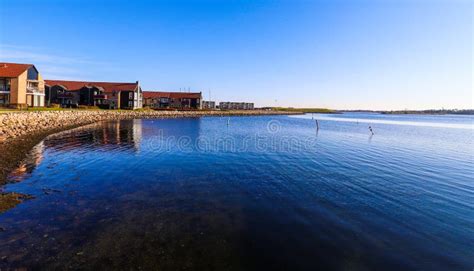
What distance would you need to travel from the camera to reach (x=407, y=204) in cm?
1329

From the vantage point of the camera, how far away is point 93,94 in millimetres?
89688

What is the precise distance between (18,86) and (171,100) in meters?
76.9

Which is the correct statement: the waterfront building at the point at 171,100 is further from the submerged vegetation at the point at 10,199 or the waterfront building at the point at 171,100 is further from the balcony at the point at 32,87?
the submerged vegetation at the point at 10,199

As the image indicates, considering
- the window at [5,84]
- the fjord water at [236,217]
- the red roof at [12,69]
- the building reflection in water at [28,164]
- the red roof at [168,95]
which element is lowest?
the fjord water at [236,217]

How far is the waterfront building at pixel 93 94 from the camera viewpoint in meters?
86.1

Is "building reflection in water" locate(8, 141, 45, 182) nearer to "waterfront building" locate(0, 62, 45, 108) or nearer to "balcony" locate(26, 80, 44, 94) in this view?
"waterfront building" locate(0, 62, 45, 108)

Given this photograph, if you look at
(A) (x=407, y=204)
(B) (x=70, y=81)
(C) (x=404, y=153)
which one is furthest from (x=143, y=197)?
(B) (x=70, y=81)

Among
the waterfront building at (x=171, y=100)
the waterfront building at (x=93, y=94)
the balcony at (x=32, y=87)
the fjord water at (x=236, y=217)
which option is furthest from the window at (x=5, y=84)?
the waterfront building at (x=171, y=100)

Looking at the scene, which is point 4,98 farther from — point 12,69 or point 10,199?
point 10,199

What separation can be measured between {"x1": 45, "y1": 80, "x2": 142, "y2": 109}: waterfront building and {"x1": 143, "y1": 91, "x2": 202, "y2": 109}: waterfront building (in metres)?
28.5

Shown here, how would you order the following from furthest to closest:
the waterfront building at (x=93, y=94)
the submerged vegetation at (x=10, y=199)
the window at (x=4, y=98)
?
the waterfront building at (x=93, y=94)
the window at (x=4, y=98)
the submerged vegetation at (x=10, y=199)

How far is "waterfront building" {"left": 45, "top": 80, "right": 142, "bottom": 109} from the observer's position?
86062mm

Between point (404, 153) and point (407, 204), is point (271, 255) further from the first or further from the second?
point (404, 153)

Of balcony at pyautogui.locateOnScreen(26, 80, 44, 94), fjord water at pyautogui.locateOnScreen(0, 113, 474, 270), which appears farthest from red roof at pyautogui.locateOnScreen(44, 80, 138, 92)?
fjord water at pyautogui.locateOnScreen(0, 113, 474, 270)
